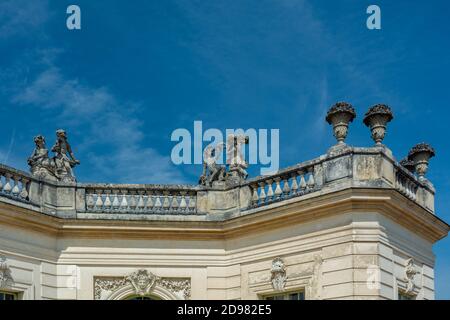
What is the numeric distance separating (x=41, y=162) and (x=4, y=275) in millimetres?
2925

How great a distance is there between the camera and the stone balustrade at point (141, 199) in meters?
18.6

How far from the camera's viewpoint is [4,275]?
670 inches

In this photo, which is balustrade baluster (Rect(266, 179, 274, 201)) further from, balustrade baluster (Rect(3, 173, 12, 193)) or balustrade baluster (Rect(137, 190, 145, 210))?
balustrade baluster (Rect(3, 173, 12, 193))

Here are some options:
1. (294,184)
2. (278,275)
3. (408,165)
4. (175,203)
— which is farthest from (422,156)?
(175,203)

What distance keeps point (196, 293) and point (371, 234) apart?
4278mm

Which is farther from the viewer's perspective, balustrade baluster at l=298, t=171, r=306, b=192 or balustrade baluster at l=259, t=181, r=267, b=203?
balustrade baluster at l=259, t=181, r=267, b=203

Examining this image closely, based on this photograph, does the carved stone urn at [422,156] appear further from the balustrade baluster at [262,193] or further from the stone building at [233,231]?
the balustrade baluster at [262,193]

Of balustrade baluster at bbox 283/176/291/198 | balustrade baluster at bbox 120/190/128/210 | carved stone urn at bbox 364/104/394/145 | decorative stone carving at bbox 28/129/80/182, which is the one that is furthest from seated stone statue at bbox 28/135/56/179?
carved stone urn at bbox 364/104/394/145

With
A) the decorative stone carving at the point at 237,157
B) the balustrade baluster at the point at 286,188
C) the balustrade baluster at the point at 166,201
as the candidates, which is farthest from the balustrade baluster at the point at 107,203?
the balustrade baluster at the point at 286,188

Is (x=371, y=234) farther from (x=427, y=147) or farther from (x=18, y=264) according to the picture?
(x=18, y=264)

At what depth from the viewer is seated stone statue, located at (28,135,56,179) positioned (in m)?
18.6

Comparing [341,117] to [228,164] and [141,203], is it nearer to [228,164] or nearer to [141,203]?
[228,164]

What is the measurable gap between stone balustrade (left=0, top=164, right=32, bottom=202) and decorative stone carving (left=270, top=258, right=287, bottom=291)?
5.55 meters

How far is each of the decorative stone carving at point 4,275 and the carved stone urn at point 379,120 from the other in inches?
320
